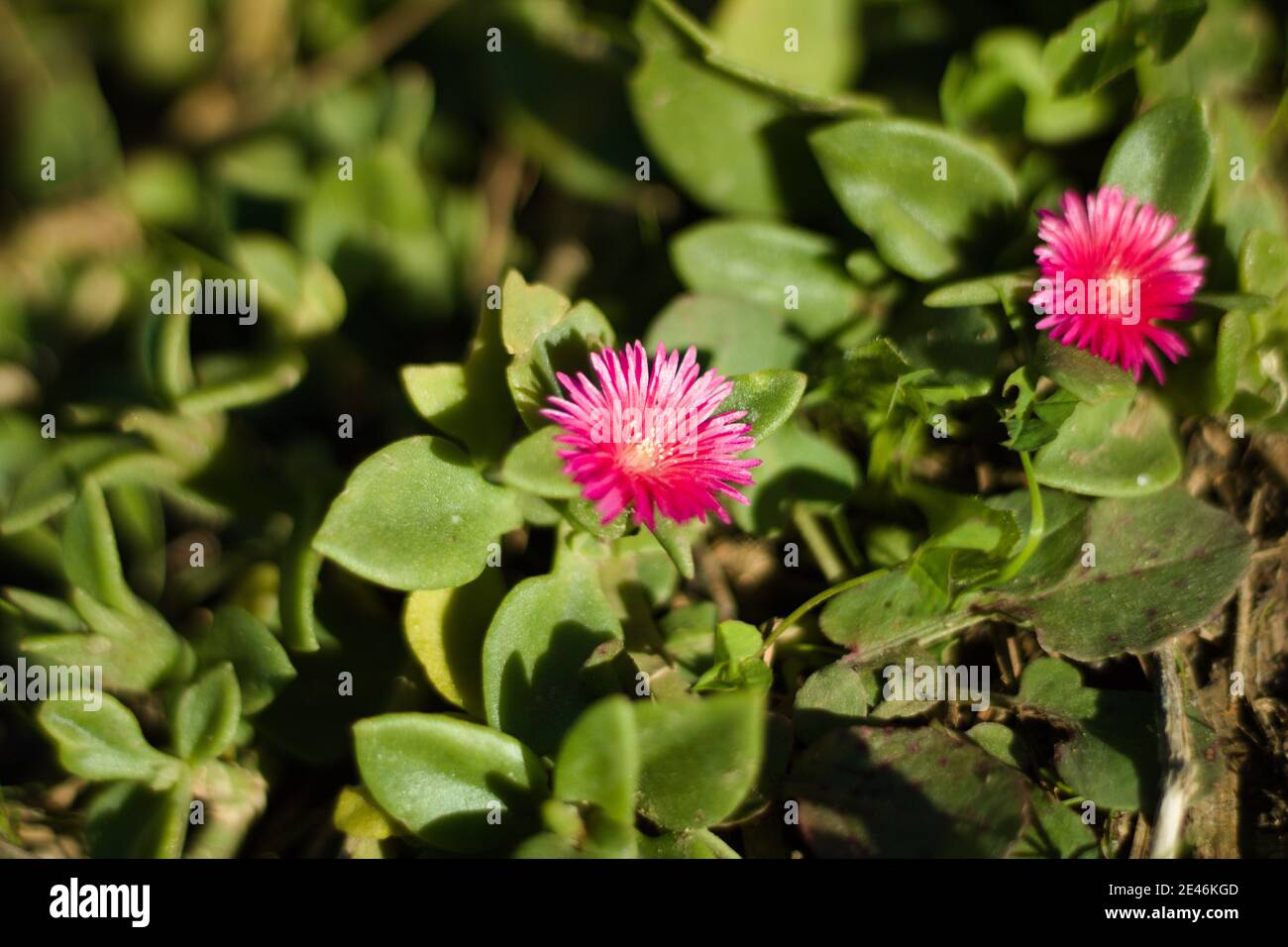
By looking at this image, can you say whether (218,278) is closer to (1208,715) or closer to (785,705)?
(785,705)

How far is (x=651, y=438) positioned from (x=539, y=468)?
0.18 metres

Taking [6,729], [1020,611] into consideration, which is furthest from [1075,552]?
[6,729]

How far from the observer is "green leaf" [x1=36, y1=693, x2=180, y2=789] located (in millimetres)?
1393

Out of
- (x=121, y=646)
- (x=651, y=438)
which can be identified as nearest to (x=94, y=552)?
(x=121, y=646)

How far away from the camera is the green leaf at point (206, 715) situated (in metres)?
1.41

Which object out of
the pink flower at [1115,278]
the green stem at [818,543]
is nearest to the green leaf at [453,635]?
the green stem at [818,543]

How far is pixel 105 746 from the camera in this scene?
1.42m

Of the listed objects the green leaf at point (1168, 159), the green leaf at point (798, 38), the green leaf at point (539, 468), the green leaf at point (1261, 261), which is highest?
the green leaf at point (798, 38)

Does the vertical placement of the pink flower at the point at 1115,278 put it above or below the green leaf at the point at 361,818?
above

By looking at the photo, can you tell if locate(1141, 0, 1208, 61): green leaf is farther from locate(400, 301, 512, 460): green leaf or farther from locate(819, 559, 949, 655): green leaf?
locate(400, 301, 512, 460): green leaf

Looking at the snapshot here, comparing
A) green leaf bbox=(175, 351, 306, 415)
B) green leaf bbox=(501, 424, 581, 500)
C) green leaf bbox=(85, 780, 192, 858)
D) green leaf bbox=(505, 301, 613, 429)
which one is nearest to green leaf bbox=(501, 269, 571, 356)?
green leaf bbox=(505, 301, 613, 429)

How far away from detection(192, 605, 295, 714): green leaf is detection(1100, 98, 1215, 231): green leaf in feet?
4.48

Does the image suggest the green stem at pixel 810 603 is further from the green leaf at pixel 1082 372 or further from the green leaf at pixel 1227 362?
the green leaf at pixel 1227 362

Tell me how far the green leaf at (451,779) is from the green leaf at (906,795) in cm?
35
